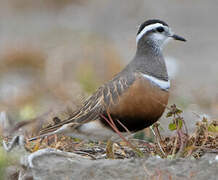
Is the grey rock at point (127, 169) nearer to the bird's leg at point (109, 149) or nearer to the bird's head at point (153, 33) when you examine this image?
the bird's leg at point (109, 149)

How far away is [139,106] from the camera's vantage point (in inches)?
247

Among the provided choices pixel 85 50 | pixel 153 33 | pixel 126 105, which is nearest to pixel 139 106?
pixel 126 105

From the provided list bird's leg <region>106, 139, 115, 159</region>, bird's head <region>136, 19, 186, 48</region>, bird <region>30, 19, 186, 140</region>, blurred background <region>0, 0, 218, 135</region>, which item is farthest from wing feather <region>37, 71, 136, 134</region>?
blurred background <region>0, 0, 218, 135</region>

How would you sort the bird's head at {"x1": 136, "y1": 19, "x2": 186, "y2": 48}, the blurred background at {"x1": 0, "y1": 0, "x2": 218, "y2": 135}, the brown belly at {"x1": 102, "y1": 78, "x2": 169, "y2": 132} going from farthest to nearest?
the blurred background at {"x1": 0, "y1": 0, "x2": 218, "y2": 135} → the bird's head at {"x1": 136, "y1": 19, "x2": 186, "y2": 48} → the brown belly at {"x1": 102, "y1": 78, "x2": 169, "y2": 132}

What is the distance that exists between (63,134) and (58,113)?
0.87 meters

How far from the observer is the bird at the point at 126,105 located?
628cm

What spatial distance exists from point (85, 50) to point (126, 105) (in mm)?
7942

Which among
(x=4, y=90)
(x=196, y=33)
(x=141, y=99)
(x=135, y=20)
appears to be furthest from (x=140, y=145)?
(x=135, y=20)

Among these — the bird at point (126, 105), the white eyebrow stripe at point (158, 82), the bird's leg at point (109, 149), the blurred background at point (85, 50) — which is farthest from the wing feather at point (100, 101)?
the blurred background at point (85, 50)

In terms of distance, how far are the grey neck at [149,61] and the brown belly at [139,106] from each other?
26 centimetres

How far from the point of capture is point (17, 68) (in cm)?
1472

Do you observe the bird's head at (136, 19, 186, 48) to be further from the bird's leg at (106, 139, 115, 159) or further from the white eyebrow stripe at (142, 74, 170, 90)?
the bird's leg at (106, 139, 115, 159)

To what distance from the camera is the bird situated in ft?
20.6

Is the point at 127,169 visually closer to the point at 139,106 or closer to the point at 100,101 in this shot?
the point at 139,106
